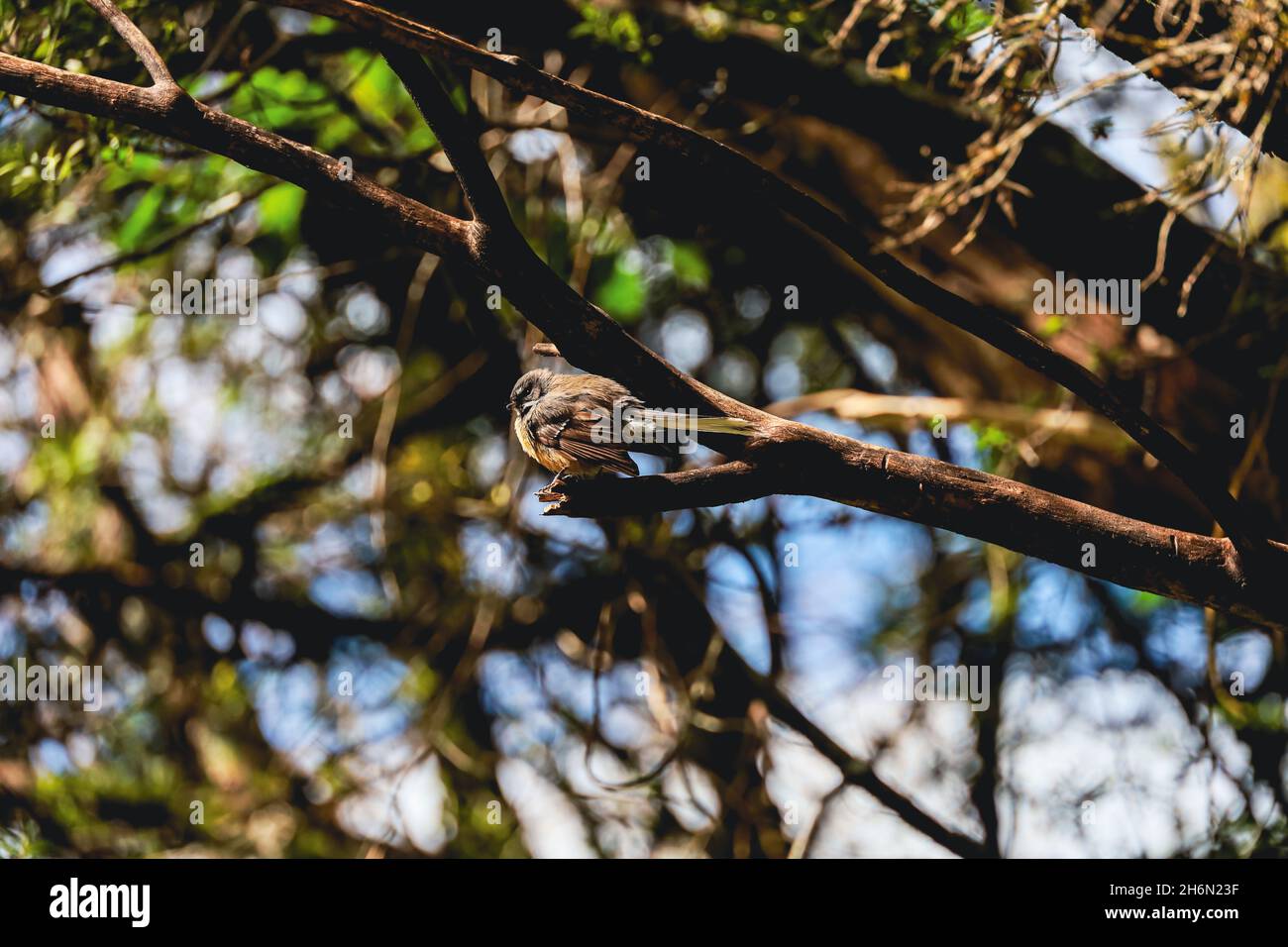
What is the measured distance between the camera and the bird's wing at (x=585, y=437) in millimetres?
2289

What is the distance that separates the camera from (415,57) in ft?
6.38

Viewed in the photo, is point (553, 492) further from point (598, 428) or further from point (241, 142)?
point (241, 142)

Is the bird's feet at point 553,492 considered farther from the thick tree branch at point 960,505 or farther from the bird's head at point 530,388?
the bird's head at point 530,388

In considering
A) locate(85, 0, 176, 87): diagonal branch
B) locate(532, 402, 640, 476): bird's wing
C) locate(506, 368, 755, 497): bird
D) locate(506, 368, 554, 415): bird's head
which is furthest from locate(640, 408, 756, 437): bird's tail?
locate(85, 0, 176, 87): diagonal branch

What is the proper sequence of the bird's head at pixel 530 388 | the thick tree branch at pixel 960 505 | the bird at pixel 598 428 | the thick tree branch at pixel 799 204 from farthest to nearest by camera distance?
1. the bird's head at pixel 530 388
2. the bird at pixel 598 428
3. the thick tree branch at pixel 960 505
4. the thick tree branch at pixel 799 204

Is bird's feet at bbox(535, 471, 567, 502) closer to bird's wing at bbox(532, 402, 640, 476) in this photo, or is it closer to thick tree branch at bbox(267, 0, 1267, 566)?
bird's wing at bbox(532, 402, 640, 476)

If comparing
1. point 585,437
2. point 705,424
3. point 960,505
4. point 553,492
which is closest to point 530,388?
point 585,437

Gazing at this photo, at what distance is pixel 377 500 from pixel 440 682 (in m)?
1.28

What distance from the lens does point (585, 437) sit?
7.65 ft

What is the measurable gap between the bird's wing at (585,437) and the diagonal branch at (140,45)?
93 cm

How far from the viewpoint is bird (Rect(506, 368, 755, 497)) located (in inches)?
82.0

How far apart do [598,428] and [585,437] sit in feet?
0.12

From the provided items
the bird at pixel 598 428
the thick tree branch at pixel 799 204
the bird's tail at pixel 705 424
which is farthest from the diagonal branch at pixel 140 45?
the bird's tail at pixel 705 424
